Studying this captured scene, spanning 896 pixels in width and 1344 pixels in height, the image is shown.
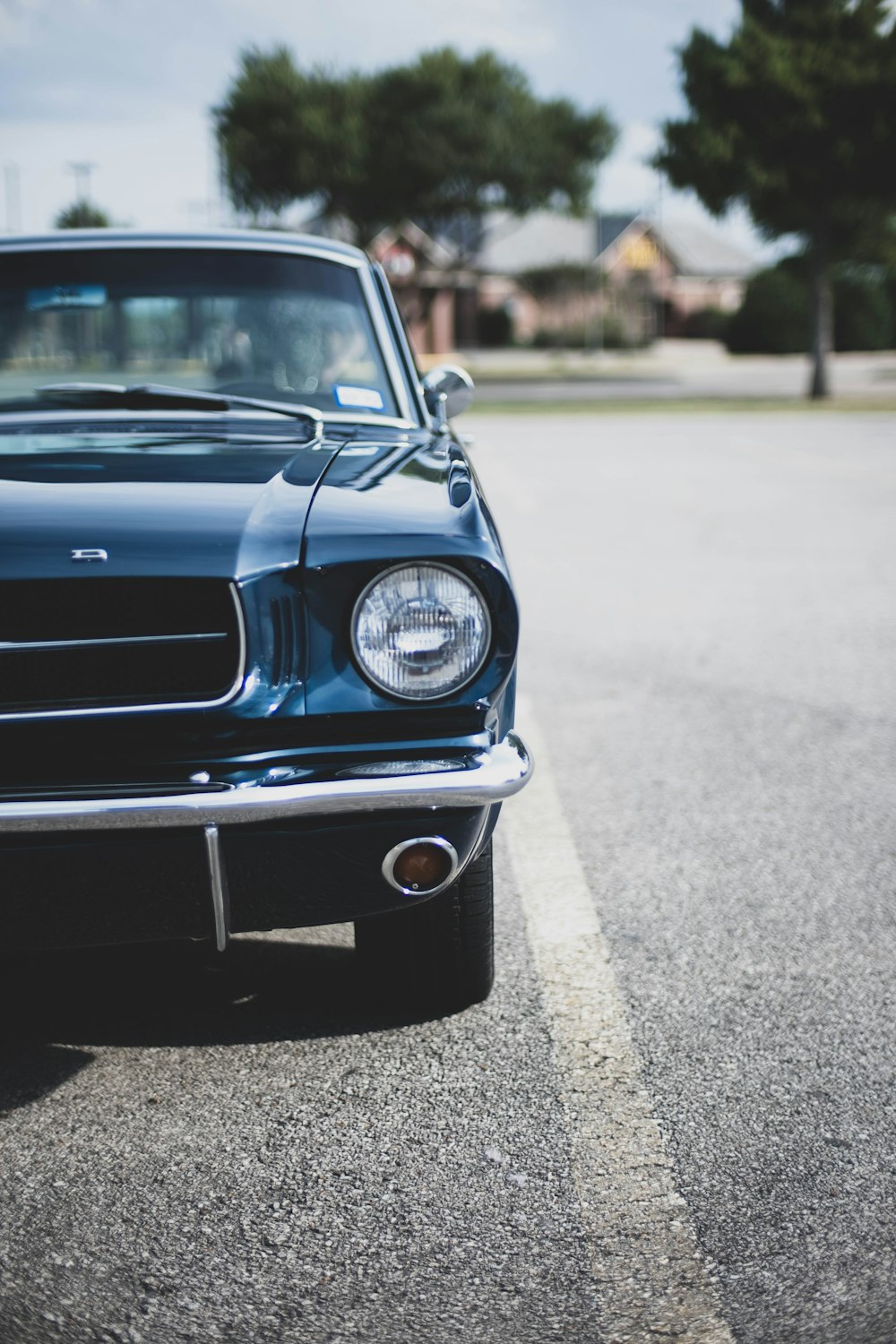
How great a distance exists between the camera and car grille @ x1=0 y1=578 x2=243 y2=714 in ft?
7.79

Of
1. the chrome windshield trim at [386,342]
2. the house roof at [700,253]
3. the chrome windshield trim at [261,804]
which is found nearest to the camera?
the chrome windshield trim at [261,804]

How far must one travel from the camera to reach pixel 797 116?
23.9 meters

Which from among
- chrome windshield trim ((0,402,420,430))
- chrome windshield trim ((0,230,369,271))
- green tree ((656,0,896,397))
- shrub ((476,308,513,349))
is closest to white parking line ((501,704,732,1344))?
chrome windshield trim ((0,402,420,430))

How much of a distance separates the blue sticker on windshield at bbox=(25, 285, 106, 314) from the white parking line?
6.20ft

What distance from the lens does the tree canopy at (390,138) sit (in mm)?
42844

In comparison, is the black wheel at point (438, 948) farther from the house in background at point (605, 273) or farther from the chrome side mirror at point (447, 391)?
the house in background at point (605, 273)

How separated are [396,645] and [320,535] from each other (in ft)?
0.74

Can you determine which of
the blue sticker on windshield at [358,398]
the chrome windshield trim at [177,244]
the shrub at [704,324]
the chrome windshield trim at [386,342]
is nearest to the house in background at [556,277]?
the shrub at [704,324]

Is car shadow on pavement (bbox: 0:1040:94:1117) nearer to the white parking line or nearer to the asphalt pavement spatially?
the asphalt pavement

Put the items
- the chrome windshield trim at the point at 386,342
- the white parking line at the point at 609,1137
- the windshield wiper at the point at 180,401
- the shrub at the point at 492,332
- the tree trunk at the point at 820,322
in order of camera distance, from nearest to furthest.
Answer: the white parking line at the point at 609,1137 < the windshield wiper at the point at 180,401 < the chrome windshield trim at the point at 386,342 < the tree trunk at the point at 820,322 < the shrub at the point at 492,332

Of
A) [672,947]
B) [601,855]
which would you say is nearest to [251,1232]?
[672,947]

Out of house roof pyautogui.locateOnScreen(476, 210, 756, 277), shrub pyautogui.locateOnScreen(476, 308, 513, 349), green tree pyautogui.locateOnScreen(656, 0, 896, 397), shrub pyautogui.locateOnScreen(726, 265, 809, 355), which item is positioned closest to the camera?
green tree pyautogui.locateOnScreen(656, 0, 896, 397)

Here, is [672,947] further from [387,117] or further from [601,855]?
[387,117]

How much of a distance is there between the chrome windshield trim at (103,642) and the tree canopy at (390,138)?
140 feet
